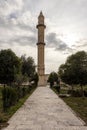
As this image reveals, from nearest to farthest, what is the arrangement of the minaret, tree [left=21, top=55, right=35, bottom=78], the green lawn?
the green lawn < tree [left=21, top=55, right=35, bottom=78] < the minaret

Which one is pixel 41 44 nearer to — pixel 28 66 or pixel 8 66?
pixel 28 66

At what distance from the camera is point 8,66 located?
4003cm

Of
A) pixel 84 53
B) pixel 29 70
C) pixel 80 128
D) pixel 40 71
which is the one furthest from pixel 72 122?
pixel 40 71

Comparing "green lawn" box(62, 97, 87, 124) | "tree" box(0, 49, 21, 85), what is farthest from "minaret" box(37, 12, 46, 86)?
"green lawn" box(62, 97, 87, 124)

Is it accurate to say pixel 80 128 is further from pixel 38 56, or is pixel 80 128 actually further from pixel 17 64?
pixel 38 56

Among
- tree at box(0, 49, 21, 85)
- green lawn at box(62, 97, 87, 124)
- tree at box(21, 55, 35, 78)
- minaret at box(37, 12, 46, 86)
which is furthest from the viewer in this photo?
minaret at box(37, 12, 46, 86)

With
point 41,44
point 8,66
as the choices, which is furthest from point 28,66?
point 8,66

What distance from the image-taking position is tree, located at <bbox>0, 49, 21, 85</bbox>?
39.2 meters

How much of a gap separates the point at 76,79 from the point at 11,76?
17.6 metres

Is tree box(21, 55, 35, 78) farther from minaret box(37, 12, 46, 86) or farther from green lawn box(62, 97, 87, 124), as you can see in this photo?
green lawn box(62, 97, 87, 124)

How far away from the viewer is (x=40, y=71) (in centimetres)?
7831

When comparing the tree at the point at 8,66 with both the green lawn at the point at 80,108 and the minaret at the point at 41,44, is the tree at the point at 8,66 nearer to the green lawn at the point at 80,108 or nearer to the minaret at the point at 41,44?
the green lawn at the point at 80,108

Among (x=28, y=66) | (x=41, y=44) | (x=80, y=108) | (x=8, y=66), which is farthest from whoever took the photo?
(x=41, y=44)

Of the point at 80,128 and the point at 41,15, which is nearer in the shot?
the point at 80,128
